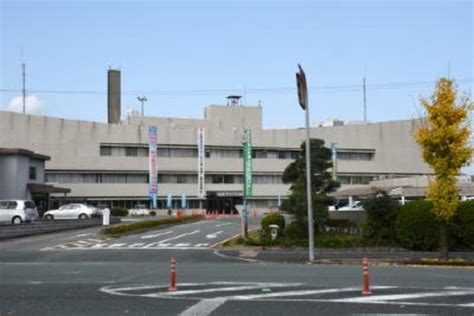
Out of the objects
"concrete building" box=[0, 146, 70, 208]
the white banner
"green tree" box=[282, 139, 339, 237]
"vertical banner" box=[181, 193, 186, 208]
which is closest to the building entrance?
"vertical banner" box=[181, 193, 186, 208]

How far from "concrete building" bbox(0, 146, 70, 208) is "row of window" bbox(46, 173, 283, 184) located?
19.8 metres

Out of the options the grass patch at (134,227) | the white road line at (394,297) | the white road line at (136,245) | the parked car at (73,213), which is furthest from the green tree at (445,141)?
the parked car at (73,213)

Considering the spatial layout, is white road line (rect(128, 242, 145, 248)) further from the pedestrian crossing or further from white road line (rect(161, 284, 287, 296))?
white road line (rect(161, 284, 287, 296))

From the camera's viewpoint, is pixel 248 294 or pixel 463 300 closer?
pixel 463 300

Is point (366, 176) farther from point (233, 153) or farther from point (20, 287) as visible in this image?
point (20, 287)

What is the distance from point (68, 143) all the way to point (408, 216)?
5945 centimetres

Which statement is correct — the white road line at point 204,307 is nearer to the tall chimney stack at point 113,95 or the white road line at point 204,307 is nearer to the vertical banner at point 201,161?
the vertical banner at point 201,161

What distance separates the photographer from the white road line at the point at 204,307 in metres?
10.6

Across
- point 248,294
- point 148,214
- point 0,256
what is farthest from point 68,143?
point 248,294

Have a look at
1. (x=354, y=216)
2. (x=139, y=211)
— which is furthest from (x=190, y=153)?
(x=354, y=216)

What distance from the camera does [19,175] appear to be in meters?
55.1

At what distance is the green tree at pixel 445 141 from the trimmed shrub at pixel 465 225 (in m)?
3.20

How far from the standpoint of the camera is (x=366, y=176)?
92.1 m

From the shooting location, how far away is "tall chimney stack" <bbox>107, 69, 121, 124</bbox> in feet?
301
